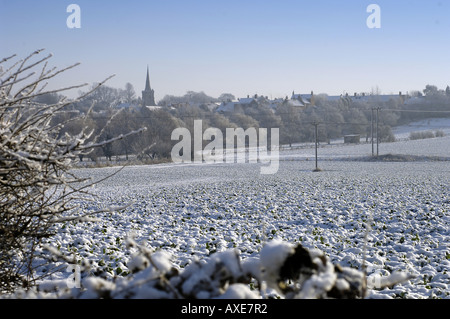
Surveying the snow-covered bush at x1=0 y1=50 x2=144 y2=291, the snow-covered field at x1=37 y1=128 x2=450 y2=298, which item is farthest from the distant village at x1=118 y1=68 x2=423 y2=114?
the snow-covered bush at x1=0 y1=50 x2=144 y2=291

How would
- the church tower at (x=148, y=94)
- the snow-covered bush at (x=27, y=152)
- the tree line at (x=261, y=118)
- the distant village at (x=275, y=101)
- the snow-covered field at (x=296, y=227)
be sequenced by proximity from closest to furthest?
1. the snow-covered bush at (x=27, y=152)
2. the snow-covered field at (x=296, y=227)
3. the tree line at (x=261, y=118)
4. the distant village at (x=275, y=101)
5. the church tower at (x=148, y=94)

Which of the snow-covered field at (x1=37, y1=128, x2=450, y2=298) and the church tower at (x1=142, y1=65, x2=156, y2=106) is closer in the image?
the snow-covered field at (x1=37, y1=128, x2=450, y2=298)

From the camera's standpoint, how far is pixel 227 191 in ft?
79.2

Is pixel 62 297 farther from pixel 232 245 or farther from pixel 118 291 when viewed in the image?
pixel 232 245

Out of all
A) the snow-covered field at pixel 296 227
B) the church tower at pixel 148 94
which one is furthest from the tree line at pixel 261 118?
the snow-covered field at pixel 296 227

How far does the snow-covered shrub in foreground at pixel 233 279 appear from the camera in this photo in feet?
7.18

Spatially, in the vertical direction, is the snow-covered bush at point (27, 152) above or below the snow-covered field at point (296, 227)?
above

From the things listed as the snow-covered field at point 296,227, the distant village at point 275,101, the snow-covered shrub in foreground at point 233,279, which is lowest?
the snow-covered field at point 296,227

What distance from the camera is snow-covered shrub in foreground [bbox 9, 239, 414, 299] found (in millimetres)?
A: 2189

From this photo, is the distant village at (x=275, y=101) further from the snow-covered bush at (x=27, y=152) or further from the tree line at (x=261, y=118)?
the snow-covered bush at (x=27, y=152)

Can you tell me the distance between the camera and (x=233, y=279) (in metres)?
2.32

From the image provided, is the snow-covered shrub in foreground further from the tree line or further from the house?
the house

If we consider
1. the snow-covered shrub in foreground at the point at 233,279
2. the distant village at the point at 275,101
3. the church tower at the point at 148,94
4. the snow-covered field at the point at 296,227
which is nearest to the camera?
the snow-covered shrub in foreground at the point at 233,279
